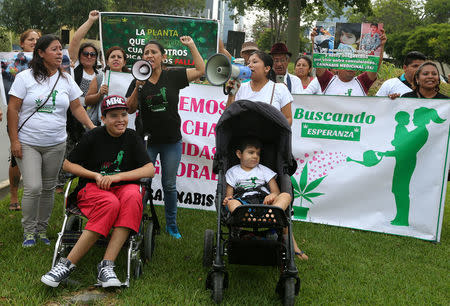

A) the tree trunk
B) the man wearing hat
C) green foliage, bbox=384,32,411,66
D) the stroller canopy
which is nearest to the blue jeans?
the stroller canopy

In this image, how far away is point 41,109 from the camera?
4.45 meters

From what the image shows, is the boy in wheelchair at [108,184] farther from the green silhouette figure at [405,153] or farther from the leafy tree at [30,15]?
the leafy tree at [30,15]

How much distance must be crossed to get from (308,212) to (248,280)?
2.32m

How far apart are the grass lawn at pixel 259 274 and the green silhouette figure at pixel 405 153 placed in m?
0.45

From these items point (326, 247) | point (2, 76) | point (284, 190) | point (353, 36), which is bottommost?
A: point (326, 247)

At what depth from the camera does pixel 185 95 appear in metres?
6.39

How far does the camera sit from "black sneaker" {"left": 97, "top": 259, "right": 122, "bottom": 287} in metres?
3.58

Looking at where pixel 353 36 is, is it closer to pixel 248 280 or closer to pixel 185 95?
pixel 185 95

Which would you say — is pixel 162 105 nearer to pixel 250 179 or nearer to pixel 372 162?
pixel 250 179

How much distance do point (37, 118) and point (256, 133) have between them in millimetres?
2160

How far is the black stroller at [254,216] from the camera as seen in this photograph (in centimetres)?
362

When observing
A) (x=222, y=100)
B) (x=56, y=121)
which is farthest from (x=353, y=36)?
(x=56, y=121)

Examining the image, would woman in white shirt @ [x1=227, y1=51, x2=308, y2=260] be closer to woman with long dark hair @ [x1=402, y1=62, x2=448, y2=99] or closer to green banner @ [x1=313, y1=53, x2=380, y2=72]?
green banner @ [x1=313, y1=53, x2=380, y2=72]

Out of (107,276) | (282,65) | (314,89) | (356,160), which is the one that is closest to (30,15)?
(282,65)
